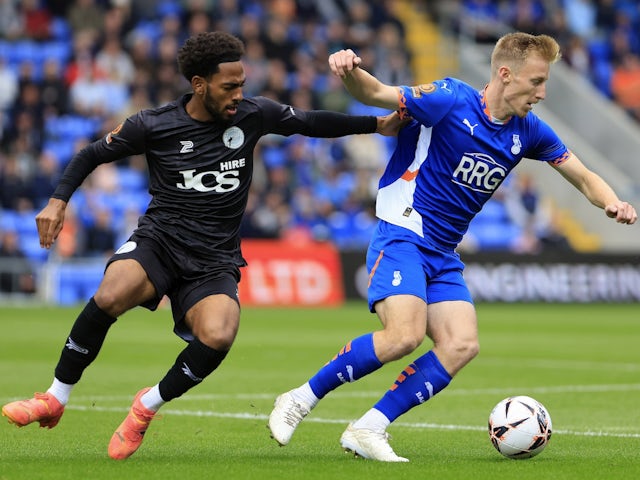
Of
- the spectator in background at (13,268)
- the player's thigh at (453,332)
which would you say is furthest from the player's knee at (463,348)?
the spectator in background at (13,268)

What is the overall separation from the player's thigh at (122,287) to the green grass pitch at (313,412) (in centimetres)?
87

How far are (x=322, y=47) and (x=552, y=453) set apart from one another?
71.9ft

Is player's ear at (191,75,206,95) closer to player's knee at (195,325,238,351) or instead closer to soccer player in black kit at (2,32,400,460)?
soccer player in black kit at (2,32,400,460)

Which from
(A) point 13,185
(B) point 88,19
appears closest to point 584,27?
(B) point 88,19

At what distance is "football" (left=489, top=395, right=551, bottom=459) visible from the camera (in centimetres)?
748

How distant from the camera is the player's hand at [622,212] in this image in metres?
7.56

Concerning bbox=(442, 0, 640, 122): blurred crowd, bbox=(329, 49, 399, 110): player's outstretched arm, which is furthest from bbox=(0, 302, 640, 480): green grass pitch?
bbox=(442, 0, 640, 122): blurred crowd

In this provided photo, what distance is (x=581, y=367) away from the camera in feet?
47.0

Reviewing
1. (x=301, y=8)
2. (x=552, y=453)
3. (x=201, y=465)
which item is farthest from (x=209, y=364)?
(x=301, y=8)

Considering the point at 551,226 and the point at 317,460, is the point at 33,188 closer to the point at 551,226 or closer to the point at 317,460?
the point at 551,226

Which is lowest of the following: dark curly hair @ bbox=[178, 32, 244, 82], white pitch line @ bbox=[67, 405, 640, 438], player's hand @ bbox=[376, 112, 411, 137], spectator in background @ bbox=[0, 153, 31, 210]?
spectator in background @ bbox=[0, 153, 31, 210]

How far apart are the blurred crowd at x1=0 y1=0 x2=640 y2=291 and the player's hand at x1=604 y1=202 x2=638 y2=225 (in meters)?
17.1

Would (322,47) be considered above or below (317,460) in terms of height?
below

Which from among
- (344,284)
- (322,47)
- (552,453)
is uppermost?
(552,453)
